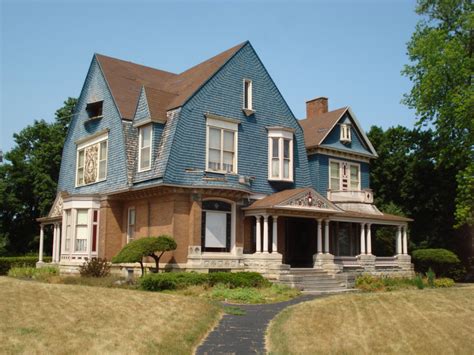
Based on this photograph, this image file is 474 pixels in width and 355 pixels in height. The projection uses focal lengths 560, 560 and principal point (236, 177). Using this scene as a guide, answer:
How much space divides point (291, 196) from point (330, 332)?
14057 mm

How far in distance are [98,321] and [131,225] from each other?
15.8 meters

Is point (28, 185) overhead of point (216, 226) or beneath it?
overhead

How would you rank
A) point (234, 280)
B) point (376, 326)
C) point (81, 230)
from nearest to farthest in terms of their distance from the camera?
point (376, 326), point (234, 280), point (81, 230)

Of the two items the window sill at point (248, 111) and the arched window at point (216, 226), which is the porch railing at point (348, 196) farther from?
the arched window at point (216, 226)

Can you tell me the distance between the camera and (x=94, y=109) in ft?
114

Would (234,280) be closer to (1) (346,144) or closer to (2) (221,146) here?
(2) (221,146)

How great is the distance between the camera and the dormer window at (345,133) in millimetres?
37719

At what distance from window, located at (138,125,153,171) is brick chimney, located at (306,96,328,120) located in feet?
55.8

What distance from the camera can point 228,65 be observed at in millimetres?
31156

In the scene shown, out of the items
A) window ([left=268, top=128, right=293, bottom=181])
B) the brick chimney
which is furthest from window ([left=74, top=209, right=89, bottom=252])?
the brick chimney

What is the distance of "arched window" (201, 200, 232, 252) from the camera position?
28516mm

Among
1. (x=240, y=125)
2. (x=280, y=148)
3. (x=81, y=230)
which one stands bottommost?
(x=81, y=230)

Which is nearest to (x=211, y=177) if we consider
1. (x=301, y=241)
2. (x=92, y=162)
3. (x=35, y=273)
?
(x=301, y=241)

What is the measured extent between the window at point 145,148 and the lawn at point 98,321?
9669 mm
